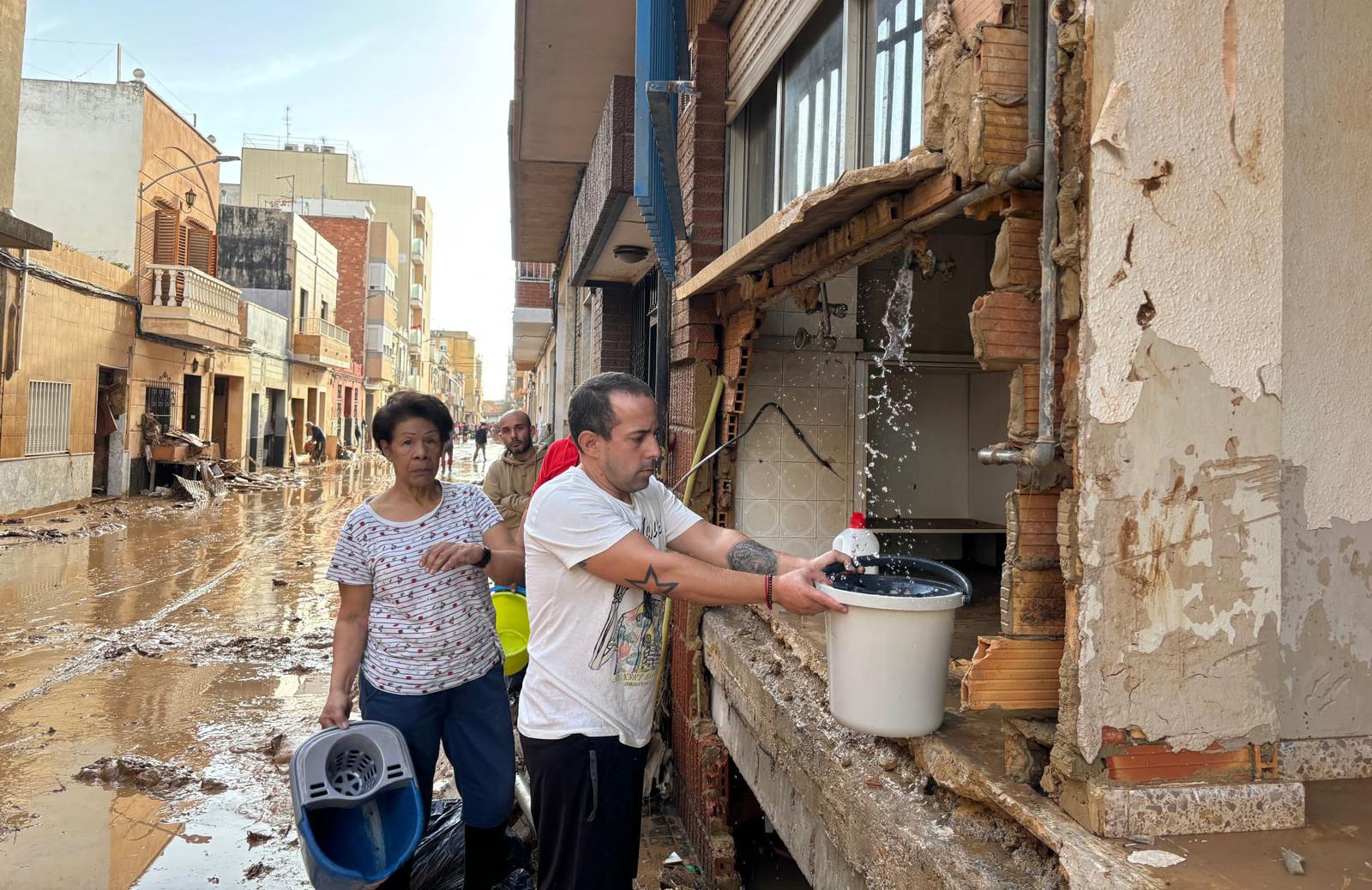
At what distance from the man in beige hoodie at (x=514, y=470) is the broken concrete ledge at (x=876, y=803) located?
7.40ft

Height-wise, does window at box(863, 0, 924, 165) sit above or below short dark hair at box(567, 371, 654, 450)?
above

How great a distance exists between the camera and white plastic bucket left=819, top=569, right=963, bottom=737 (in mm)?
2277

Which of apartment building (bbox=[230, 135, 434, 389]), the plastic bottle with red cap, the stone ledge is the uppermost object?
apartment building (bbox=[230, 135, 434, 389])

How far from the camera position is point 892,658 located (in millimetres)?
2322

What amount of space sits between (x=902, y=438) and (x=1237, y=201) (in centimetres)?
435

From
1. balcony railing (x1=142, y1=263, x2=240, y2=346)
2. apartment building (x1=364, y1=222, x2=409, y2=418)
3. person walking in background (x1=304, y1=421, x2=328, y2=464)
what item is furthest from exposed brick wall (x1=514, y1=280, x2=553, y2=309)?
apartment building (x1=364, y1=222, x2=409, y2=418)

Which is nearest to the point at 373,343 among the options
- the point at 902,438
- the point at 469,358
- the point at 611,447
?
the point at 902,438

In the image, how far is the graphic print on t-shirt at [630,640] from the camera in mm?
2410

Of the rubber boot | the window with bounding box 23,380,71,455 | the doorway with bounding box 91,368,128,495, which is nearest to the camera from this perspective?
the rubber boot

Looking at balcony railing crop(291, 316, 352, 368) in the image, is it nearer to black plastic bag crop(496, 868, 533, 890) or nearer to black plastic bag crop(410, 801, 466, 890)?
black plastic bag crop(410, 801, 466, 890)

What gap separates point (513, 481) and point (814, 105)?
3310 mm

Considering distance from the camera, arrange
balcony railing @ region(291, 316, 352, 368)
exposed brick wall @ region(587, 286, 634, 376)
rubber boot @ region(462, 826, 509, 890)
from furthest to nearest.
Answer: balcony railing @ region(291, 316, 352, 368) < exposed brick wall @ region(587, 286, 634, 376) < rubber boot @ region(462, 826, 509, 890)

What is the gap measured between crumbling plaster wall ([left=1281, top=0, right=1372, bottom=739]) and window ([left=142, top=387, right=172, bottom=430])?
882 inches

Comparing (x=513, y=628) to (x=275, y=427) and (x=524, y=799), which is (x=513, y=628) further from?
(x=275, y=427)
